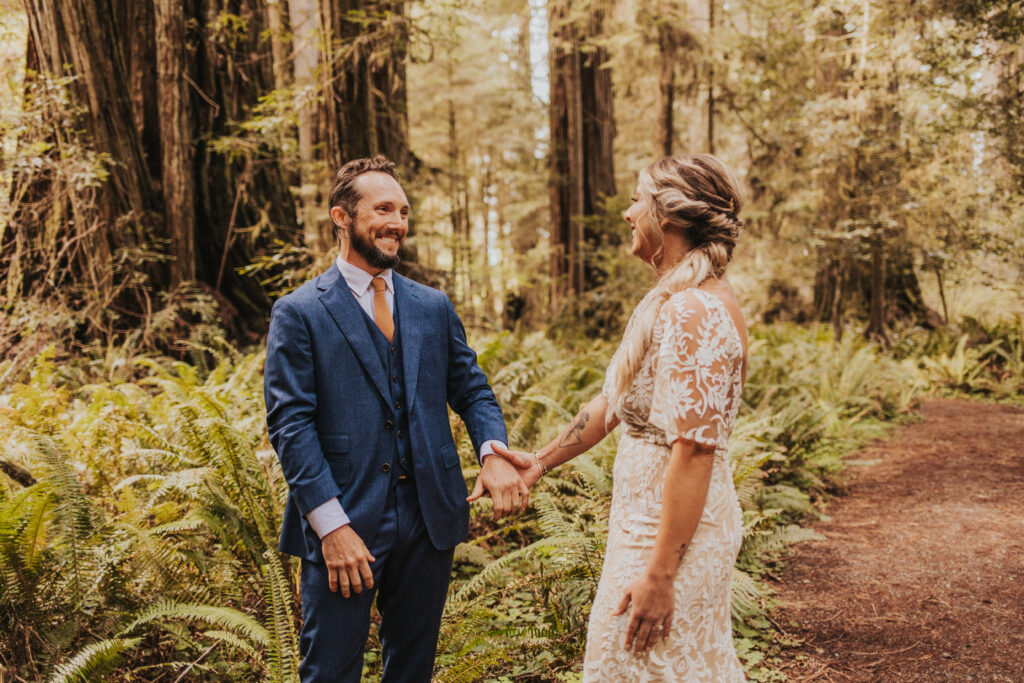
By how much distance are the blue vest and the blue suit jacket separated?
0.02 meters

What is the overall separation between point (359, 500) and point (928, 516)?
205 inches

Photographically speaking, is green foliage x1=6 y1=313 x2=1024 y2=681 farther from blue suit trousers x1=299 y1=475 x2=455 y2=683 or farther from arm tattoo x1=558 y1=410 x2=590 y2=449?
arm tattoo x1=558 y1=410 x2=590 y2=449

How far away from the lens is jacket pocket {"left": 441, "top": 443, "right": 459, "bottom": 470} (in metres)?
2.23

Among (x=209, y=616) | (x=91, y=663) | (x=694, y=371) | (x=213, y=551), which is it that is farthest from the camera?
(x=213, y=551)

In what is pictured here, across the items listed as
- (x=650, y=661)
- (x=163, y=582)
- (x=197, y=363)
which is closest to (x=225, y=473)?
(x=163, y=582)

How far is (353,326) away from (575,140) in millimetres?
10579

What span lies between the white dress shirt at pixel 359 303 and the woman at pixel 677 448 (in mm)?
688

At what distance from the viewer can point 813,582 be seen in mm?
4355

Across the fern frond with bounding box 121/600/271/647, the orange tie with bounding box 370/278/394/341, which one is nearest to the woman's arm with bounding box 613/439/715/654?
the orange tie with bounding box 370/278/394/341

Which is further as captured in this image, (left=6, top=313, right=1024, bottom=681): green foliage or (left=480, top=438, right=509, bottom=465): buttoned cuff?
(left=6, top=313, right=1024, bottom=681): green foliage

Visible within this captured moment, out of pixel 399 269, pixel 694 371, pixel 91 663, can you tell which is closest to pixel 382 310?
pixel 694 371

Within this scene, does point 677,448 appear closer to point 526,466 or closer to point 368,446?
point 526,466

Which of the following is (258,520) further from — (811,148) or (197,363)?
(811,148)

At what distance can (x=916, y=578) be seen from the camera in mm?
4270
